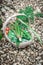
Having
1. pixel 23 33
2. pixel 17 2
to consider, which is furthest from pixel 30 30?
pixel 17 2

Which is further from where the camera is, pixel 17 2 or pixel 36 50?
pixel 17 2

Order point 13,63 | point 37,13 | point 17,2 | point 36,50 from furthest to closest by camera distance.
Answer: point 17,2
point 37,13
point 36,50
point 13,63

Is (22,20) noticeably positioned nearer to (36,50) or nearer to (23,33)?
(23,33)

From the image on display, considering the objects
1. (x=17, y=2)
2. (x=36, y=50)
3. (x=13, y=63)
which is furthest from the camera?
(x=17, y=2)

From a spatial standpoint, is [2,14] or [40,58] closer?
[40,58]

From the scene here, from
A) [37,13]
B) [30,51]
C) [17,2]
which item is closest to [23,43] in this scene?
[30,51]

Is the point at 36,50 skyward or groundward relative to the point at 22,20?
groundward

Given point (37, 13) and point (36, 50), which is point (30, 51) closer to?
point (36, 50)

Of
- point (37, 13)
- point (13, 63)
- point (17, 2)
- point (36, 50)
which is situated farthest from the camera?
point (17, 2)

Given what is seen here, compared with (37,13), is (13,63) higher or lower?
lower
